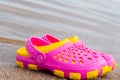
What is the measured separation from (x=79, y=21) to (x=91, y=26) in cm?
16

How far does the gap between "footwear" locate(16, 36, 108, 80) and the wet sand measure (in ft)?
0.20

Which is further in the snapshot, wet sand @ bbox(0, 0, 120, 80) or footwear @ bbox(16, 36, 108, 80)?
wet sand @ bbox(0, 0, 120, 80)

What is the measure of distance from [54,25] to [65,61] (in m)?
1.57

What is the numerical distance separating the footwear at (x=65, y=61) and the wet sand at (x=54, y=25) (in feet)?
0.20

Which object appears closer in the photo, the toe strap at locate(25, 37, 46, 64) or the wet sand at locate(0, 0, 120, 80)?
the toe strap at locate(25, 37, 46, 64)

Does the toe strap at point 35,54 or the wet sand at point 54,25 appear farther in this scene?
the wet sand at point 54,25

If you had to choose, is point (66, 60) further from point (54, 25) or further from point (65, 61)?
point (54, 25)

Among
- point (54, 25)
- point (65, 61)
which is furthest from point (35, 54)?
point (54, 25)

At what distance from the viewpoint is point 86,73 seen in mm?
2018

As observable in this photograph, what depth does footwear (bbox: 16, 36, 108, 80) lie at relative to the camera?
6.62 ft

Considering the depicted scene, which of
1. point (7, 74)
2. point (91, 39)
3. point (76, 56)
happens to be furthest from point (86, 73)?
point (91, 39)

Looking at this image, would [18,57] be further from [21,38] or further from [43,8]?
[43,8]

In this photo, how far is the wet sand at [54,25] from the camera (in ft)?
7.22

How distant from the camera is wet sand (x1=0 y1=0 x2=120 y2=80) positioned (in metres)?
2.20
